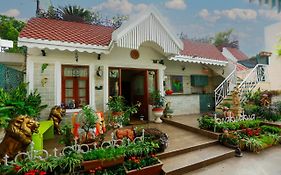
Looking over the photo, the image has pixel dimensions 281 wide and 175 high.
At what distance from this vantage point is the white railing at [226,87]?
1024 centimetres

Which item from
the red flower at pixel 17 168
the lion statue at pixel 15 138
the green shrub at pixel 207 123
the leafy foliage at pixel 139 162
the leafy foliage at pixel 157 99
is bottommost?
the leafy foliage at pixel 139 162

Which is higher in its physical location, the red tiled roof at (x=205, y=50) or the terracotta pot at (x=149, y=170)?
the red tiled roof at (x=205, y=50)

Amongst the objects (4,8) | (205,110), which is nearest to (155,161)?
(205,110)

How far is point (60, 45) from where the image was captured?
20.4 ft

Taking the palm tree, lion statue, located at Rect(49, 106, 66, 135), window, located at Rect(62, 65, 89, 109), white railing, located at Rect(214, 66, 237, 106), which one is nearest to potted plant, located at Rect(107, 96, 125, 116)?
window, located at Rect(62, 65, 89, 109)

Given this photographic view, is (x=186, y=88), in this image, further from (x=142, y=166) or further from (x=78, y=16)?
(x=78, y=16)

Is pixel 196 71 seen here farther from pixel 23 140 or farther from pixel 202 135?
pixel 23 140

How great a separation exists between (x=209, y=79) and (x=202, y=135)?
6562 millimetres

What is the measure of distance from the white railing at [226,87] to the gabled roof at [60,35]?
22.2 feet

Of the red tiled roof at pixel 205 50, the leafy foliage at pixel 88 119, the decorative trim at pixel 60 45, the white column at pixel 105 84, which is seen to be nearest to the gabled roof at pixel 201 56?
the red tiled roof at pixel 205 50

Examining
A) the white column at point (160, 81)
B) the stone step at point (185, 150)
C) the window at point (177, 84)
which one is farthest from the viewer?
the window at point (177, 84)

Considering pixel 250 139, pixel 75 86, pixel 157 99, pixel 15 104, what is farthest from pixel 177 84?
pixel 15 104

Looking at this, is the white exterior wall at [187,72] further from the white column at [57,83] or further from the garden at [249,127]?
the white column at [57,83]

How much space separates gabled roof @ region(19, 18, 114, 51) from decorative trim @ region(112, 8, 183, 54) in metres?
0.89
